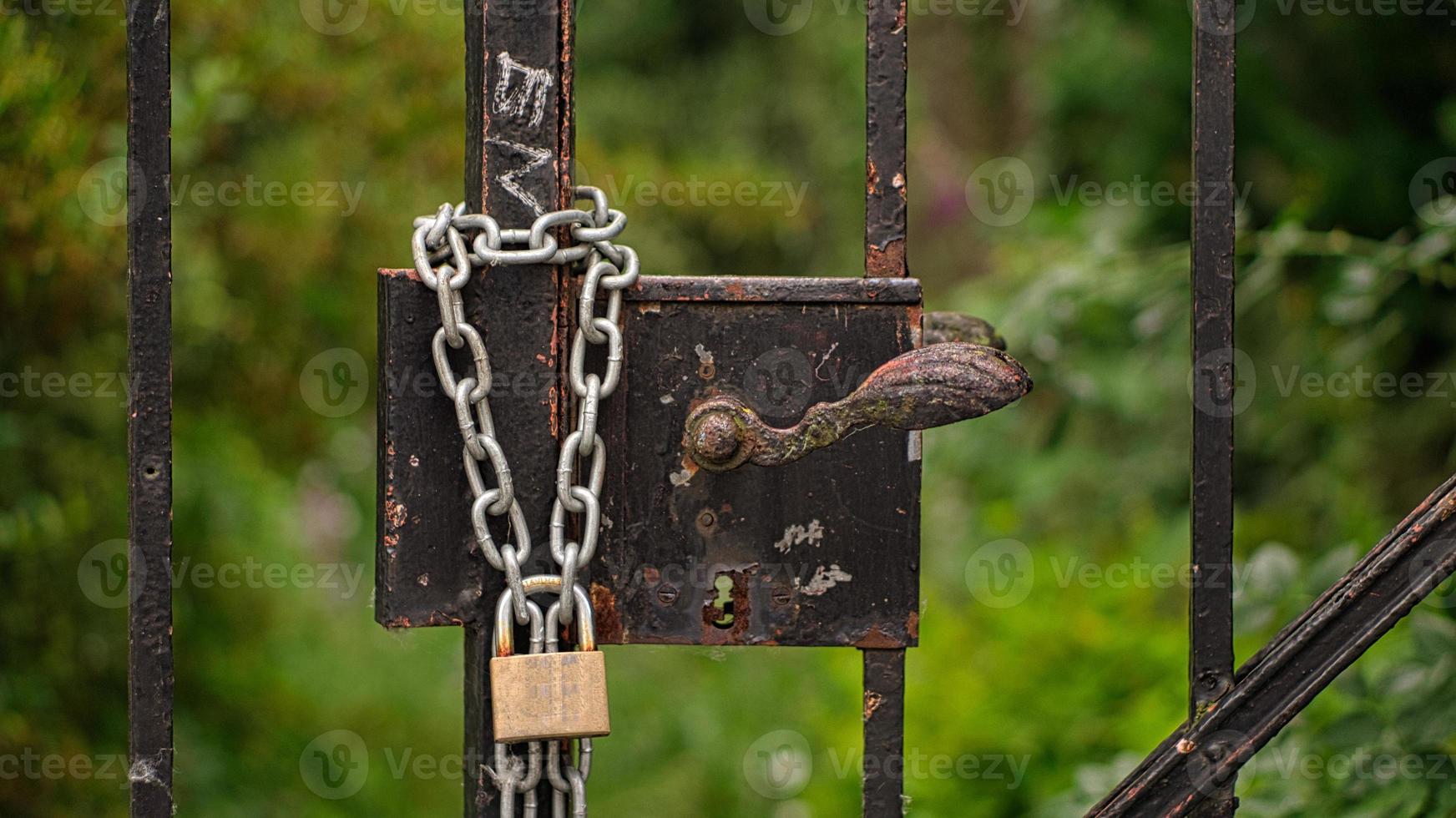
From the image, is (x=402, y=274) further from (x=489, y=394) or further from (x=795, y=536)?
(x=795, y=536)

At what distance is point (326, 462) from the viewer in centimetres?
259

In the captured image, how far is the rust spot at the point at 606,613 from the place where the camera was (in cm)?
77

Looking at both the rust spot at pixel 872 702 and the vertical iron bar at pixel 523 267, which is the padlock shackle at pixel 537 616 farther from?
the rust spot at pixel 872 702

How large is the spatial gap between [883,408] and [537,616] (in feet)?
0.80

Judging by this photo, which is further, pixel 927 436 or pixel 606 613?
pixel 927 436

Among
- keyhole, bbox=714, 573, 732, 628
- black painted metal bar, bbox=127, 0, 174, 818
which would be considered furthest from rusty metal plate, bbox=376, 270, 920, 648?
black painted metal bar, bbox=127, 0, 174, 818

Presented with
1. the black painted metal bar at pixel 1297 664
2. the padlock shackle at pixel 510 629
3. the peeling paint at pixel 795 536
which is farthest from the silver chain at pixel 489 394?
the black painted metal bar at pixel 1297 664

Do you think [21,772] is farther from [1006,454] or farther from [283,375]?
[1006,454]

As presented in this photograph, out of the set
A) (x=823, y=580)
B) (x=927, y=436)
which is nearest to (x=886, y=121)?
(x=823, y=580)

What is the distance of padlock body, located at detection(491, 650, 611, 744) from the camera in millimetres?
705

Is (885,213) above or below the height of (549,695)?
above

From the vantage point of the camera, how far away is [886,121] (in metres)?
0.77

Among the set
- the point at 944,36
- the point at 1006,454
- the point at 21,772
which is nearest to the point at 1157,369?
the point at 1006,454

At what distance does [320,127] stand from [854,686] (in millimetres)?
1340
